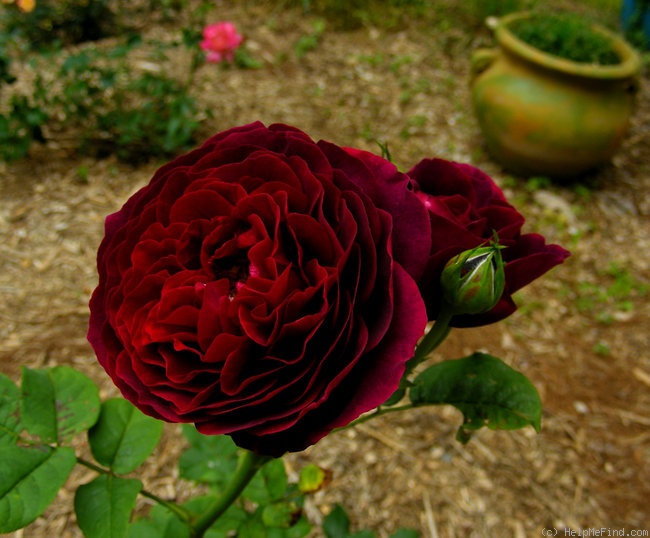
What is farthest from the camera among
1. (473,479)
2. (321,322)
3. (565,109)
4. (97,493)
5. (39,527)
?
(565,109)

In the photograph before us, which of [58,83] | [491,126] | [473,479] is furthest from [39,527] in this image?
[491,126]

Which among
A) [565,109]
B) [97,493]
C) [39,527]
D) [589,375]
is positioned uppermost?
[97,493]

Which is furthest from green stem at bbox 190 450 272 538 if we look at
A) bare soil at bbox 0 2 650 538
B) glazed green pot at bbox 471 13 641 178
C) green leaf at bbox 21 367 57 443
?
glazed green pot at bbox 471 13 641 178

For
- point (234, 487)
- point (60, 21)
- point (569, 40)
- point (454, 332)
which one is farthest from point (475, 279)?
point (60, 21)

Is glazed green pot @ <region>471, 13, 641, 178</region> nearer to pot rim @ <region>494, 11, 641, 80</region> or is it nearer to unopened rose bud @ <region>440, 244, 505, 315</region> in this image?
pot rim @ <region>494, 11, 641, 80</region>

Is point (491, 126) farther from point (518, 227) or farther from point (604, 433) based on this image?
point (518, 227)

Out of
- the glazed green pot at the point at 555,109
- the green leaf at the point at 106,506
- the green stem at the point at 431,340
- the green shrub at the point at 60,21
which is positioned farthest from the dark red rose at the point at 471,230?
the green shrub at the point at 60,21

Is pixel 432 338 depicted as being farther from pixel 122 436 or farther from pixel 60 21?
pixel 60 21
